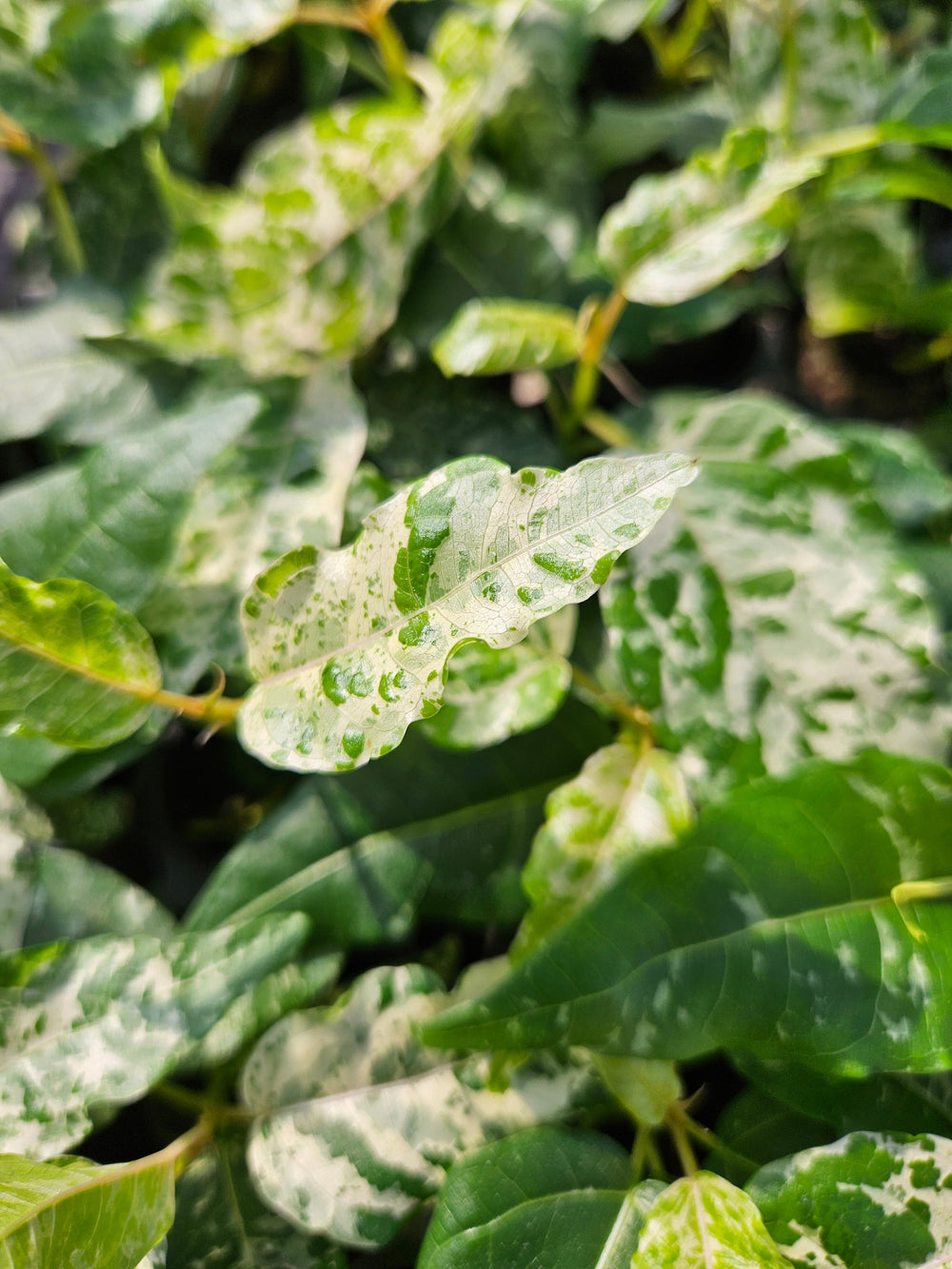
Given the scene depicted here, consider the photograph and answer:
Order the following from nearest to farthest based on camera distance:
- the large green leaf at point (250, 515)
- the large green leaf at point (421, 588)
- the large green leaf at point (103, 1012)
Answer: the large green leaf at point (421, 588) → the large green leaf at point (103, 1012) → the large green leaf at point (250, 515)

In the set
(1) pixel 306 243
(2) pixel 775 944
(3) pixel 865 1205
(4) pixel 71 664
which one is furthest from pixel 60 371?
(3) pixel 865 1205

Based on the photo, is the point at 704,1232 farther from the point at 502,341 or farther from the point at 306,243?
the point at 306,243

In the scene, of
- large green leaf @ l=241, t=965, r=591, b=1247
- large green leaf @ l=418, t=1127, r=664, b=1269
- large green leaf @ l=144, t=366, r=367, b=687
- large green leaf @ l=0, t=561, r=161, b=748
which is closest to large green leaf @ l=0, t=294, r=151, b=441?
large green leaf @ l=144, t=366, r=367, b=687

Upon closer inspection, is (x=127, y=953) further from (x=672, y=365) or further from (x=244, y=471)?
(x=672, y=365)

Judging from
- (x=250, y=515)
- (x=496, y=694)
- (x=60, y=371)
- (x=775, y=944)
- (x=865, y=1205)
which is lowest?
(x=865, y=1205)

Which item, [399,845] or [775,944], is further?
[399,845]

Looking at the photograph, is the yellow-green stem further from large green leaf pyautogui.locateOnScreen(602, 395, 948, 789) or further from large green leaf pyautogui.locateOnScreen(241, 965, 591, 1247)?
large green leaf pyautogui.locateOnScreen(241, 965, 591, 1247)

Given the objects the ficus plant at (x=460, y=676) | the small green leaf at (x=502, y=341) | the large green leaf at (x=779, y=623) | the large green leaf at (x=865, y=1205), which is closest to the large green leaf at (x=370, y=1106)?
the ficus plant at (x=460, y=676)

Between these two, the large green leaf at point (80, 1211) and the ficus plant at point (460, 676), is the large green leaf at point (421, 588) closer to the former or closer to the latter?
the ficus plant at point (460, 676)
